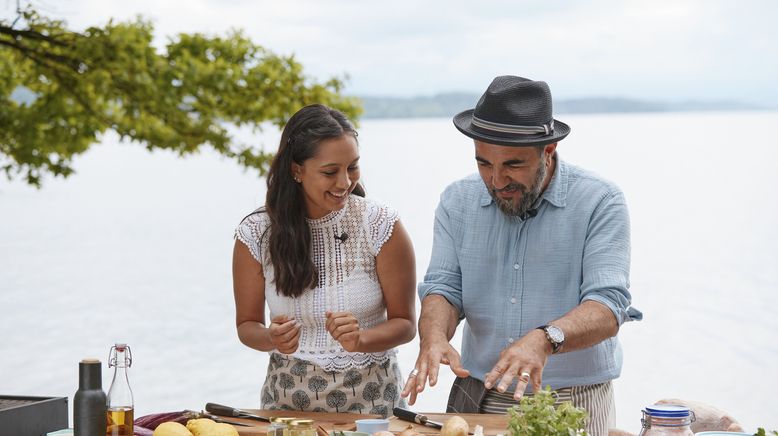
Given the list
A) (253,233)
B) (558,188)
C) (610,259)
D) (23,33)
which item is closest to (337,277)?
(253,233)

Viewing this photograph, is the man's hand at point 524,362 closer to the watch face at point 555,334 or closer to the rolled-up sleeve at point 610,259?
the watch face at point 555,334

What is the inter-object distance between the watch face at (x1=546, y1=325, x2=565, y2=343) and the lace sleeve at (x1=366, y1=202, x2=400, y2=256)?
2.91 feet

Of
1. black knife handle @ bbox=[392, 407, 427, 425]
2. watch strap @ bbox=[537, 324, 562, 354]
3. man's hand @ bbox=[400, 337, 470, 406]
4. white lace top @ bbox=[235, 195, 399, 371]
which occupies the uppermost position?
white lace top @ bbox=[235, 195, 399, 371]

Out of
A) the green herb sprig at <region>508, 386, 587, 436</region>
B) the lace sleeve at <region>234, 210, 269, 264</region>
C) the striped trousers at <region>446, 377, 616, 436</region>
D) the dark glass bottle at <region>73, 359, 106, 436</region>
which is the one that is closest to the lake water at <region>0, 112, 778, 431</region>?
the lace sleeve at <region>234, 210, 269, 264</region>

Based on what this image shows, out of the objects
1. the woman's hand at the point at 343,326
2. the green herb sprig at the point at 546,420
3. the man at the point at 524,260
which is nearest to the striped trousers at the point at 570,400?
the man at the point at 524,260

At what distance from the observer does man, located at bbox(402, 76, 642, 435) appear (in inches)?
125

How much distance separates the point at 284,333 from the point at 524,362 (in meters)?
0.80

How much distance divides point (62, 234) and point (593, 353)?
74.9 ft

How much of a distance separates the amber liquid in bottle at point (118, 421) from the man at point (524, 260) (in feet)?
2.73

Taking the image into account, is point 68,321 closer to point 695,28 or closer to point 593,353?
point 593,353

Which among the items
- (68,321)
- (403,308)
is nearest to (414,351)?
(68,321)

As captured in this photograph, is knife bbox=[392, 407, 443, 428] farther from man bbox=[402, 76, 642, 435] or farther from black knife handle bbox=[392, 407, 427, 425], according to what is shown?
man bbox=[402, 76, 642, 435]

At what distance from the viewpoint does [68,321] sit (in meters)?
14.6

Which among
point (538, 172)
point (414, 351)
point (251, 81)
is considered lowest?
point (414, 351)
